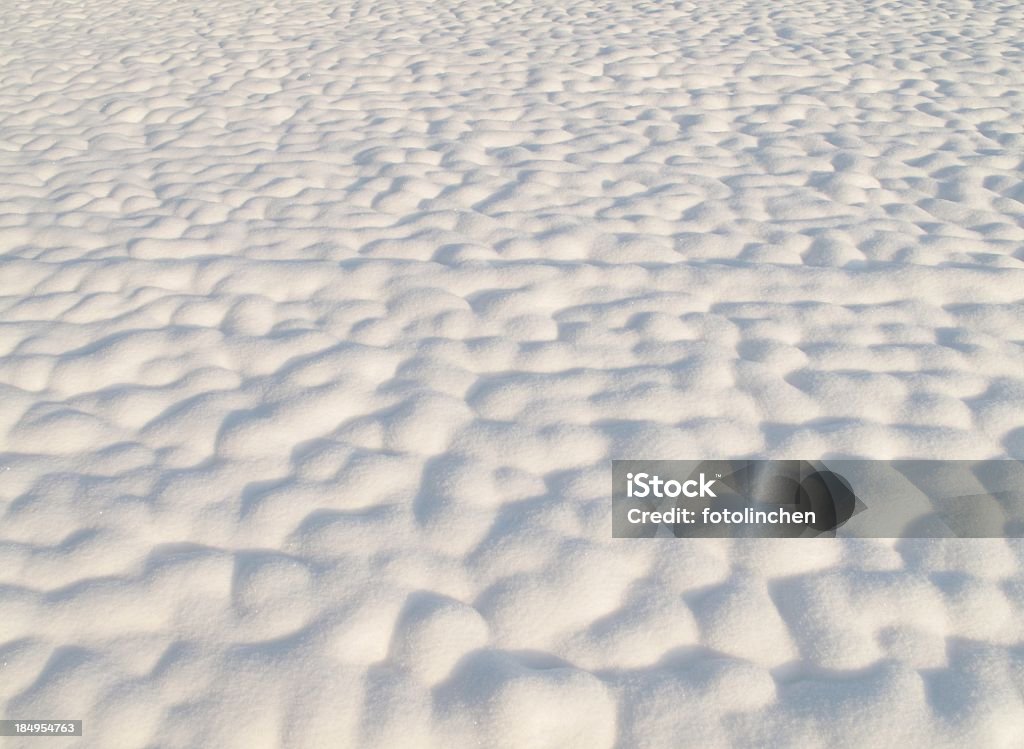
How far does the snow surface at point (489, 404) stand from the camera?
1647 millimetres

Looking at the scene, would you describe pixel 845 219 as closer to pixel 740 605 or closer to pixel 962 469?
pixel 962 469

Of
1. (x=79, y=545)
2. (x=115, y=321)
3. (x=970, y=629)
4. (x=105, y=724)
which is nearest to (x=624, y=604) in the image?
(x=970, y=629)

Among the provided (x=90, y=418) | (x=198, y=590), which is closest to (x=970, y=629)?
(x=198, y=590)

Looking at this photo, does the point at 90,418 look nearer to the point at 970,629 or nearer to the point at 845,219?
the point at 970,629

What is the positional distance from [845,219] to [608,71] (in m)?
2.44

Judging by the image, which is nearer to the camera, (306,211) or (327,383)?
(327,383)

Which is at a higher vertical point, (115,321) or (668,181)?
(115,321)

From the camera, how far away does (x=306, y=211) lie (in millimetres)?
3473

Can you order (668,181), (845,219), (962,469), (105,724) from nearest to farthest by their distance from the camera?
1. (105,724)
2. (962,469)
3. (845,219)
4. (668,181)

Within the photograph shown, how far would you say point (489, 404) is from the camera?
2.36 m

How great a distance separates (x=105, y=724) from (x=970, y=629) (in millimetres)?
1760

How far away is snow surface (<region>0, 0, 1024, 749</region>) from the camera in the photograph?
1647 mm

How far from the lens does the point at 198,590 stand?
181cm

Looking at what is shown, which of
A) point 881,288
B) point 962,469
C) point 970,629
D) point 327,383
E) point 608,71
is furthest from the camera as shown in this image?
point 608,71
